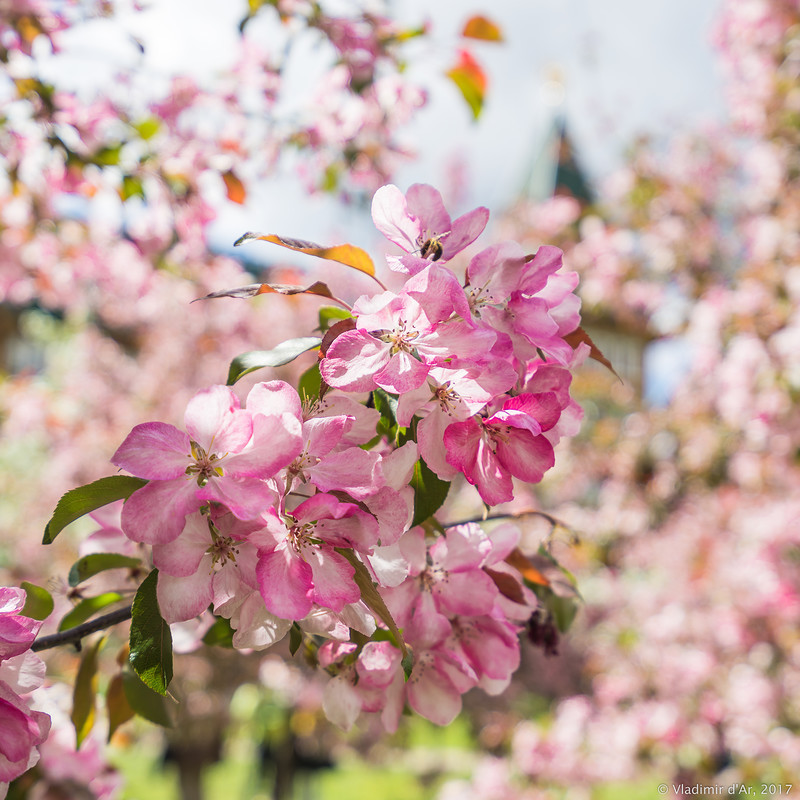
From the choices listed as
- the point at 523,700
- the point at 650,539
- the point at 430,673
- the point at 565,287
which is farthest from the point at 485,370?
the point at 523,700

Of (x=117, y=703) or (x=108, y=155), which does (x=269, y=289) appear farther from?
(x=108, y=155)

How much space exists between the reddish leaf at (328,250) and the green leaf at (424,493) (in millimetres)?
197

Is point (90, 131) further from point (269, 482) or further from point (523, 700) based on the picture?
point (523, 700)

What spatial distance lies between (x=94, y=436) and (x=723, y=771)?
506cm

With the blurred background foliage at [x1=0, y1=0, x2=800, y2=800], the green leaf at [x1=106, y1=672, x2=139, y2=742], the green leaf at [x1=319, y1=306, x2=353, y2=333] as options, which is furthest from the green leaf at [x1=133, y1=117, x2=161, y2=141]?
the green leaf at [x1=106, y1=672, x2=139, y2=742]

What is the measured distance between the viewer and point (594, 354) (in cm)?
67

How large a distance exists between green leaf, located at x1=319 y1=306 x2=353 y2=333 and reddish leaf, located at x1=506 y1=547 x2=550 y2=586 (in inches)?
13.0

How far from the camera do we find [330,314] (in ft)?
2.32

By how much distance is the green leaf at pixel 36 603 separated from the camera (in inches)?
25.6

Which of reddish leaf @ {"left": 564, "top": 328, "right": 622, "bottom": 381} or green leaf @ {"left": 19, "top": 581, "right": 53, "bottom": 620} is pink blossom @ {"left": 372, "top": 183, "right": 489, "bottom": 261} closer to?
reddish leaf @ {"left": 564, "top": 328, "right": 622, "bottom": 381}

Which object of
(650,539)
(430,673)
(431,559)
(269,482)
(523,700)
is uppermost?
(269,482)

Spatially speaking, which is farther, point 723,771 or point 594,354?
point 723,771

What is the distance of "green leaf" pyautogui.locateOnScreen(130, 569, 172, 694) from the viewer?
531 mm

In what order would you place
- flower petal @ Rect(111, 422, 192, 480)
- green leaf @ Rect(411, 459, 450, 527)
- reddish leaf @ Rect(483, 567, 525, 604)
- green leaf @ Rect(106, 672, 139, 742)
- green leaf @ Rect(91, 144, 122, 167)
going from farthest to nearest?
green leaf @ Rect(91, 144, 122, 167) < green leaf @ Rect(106, 672, 139, 742) < reddish leaf @ Rect(483, 567, 525, 604) < green leaf @ Rect(411, 459, 450, 527) < flower petal @ Rect(111, 422, 192, 480)
